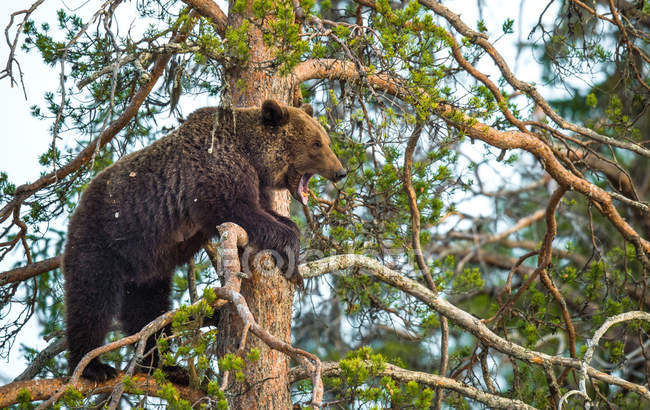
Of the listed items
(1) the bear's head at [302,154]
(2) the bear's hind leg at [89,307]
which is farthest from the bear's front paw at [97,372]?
(1) the bear's head at [302,154]

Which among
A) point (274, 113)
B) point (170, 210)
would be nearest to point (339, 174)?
point (274, 113)

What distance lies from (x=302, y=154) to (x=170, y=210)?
1.17 meters

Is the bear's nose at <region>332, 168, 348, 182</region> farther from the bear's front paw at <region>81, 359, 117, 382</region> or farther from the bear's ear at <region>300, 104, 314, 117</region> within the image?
the bear's front paw at <region>81, 359, 117, 382</region>

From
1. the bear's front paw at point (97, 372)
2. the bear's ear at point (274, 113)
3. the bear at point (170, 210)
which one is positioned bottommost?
the bear's front paw at point (97, 372)

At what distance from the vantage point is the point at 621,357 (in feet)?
19.5

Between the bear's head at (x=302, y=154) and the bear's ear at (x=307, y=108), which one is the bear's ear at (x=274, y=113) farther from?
the bear's ear at (x=307, y=108)

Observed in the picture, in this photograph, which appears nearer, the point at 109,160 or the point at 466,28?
the point at 466,28

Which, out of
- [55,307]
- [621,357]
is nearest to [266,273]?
[55,307]

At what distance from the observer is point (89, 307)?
187 inches

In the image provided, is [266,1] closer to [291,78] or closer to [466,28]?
[291,78]

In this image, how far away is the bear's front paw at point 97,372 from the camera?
4.60m

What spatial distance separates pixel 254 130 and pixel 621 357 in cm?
374

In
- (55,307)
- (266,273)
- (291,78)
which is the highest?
(291,78)

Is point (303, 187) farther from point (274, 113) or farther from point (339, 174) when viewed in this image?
point (274, 113)
